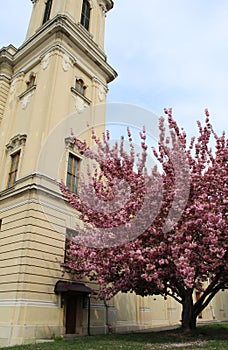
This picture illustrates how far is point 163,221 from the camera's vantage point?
9.95 metres

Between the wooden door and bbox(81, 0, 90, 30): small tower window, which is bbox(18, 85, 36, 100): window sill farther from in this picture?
the wooden door

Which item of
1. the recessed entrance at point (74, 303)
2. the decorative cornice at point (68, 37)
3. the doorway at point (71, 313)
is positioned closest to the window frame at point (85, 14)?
the decorative cornice at point (68, 37)

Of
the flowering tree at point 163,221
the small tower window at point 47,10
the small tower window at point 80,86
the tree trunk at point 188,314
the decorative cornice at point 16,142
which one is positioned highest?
the small tower window at point 47,10

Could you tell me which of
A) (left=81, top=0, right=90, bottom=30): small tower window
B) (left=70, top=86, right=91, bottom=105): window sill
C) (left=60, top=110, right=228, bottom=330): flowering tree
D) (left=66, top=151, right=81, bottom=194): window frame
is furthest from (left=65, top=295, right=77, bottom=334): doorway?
(left=81, top=0, right=90, bottom=30): small tower window

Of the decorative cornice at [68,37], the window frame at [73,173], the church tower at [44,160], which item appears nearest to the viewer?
the church tower at [44,160]

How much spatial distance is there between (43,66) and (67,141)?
5127mm

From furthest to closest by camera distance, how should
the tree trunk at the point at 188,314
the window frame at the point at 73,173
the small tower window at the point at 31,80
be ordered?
the small tower window at the point at 31,80 < the window frame at the point at 73,173 < the tree trunk at the point at 188,314

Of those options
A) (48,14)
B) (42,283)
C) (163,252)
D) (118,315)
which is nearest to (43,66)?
(48,14)

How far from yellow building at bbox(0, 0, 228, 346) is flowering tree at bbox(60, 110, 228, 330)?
92.6 inches

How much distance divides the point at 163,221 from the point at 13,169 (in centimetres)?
942

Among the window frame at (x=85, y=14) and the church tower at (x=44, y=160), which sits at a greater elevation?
the window frame at (x=85, y=14)

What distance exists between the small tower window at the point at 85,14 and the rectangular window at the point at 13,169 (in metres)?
11.7

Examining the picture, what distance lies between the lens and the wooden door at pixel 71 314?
523 inches

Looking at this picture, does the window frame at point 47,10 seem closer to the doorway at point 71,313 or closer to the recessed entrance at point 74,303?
the recessed entrance at point 74,303
